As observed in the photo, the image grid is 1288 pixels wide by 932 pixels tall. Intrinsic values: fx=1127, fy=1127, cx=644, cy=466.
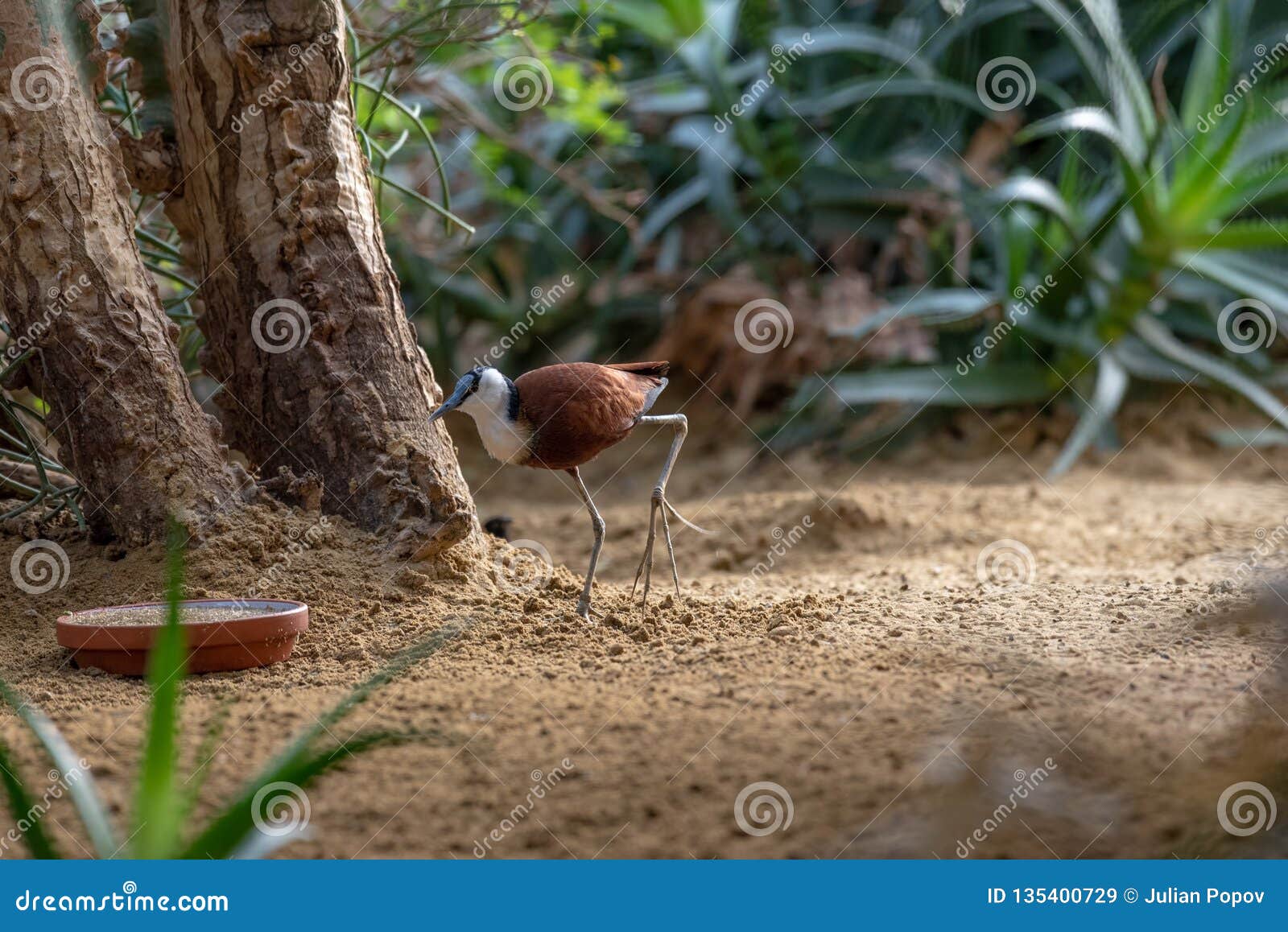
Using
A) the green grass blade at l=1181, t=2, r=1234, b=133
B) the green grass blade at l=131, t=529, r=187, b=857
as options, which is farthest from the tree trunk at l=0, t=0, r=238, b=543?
the green grass blade at l=1181, t=2, r=1234, b=133

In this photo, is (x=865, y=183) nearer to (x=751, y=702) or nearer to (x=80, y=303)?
(x=80, y=303)

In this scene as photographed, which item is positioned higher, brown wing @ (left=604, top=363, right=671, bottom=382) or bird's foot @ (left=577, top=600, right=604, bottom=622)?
brown wing @ (left=604, top=363, right=671, bottom=382)

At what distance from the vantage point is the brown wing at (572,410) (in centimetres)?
291

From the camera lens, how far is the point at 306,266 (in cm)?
318

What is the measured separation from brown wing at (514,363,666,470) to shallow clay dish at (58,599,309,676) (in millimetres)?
732

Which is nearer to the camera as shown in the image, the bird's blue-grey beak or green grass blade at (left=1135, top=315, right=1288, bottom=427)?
the bird's blue-grey beak

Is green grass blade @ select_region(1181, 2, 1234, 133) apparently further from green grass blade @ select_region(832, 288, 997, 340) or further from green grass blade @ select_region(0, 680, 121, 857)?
green grass blade @ select_region(0, 680, 121, 857)

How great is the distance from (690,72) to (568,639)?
538 cm

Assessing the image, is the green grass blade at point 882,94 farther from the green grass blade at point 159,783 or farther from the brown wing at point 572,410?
the green grass blade at point 159,783

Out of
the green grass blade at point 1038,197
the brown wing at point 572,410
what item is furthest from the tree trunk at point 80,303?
the green grass blade at point 1038,197

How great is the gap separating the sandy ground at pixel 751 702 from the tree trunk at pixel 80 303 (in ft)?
0.64

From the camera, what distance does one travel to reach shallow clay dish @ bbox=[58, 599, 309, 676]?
2590mm

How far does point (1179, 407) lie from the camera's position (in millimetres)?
6246

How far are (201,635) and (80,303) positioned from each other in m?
1.08
